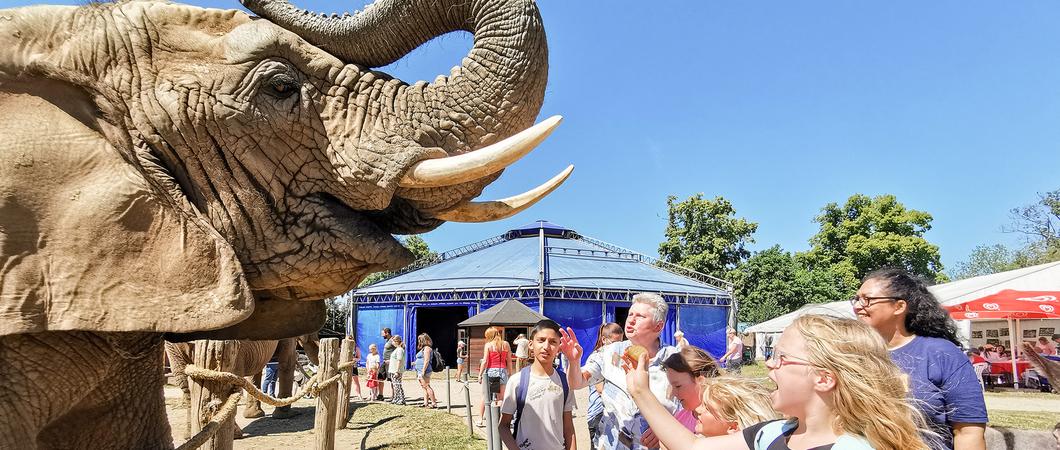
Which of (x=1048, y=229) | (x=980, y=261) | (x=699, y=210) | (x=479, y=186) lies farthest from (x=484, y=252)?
(x=980, y=261)

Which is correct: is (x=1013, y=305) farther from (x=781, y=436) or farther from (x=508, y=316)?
(x=781, y=436)

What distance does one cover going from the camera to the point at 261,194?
2193 mm

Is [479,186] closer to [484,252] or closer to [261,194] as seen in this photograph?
[261,194]

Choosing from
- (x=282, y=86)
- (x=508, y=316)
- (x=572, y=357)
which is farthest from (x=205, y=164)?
(x=508, y=316)

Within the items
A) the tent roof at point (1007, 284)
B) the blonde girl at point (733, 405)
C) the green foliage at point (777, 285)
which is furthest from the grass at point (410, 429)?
the green foliage at point (777, 285)

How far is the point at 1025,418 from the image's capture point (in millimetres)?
11125

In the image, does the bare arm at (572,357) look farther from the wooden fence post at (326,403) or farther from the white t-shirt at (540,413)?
the wooden fence post at (326,403)

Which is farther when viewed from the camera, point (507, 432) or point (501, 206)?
point (507, 432)

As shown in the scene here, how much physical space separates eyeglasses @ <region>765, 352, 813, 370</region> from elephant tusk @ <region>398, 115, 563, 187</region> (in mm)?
1060

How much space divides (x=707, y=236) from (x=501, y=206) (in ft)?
147

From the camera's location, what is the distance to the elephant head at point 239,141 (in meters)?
1.89

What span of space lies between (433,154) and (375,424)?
10.6 metres

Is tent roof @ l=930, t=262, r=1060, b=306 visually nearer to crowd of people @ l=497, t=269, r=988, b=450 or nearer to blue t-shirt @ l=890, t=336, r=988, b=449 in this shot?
crowd of people @ l=497, t=269, r=988, b=450

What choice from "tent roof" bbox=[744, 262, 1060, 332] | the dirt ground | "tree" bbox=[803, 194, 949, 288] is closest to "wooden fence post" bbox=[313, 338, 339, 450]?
the dirt ground
